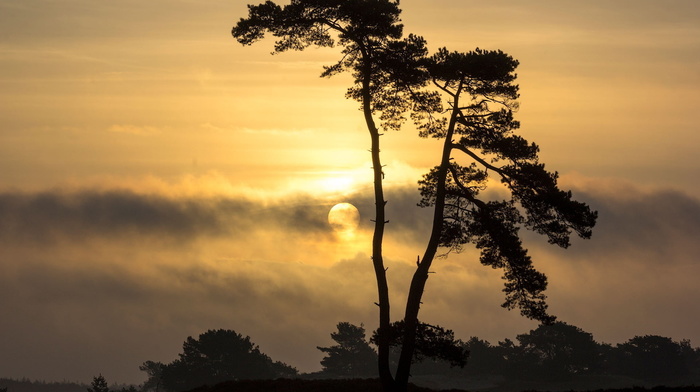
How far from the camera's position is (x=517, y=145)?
3512 centimetres

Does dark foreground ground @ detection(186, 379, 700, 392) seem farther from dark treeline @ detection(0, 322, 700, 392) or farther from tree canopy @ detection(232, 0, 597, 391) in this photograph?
dark treeline @ detection(0, 322, 700, 392)

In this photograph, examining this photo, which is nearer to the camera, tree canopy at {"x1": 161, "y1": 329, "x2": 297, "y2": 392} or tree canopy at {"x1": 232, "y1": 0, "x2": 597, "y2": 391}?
tree canopy at {"x1": 232, "y1": 0, "x2": 597, "y2": 391}

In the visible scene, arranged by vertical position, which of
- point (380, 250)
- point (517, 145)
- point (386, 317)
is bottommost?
point (386, 317)

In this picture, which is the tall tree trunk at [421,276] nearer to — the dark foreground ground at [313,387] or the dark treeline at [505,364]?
the dark foreground ground at [313,387]

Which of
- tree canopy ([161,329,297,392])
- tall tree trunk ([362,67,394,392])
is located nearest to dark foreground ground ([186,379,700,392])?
tall tree trunk ([362,67,394,392])

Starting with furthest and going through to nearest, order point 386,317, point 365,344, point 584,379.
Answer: point 365,344, point 584,379, point 386,317

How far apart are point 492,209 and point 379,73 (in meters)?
7.70

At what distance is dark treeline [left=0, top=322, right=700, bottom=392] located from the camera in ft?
311

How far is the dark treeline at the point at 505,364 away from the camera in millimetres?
94812

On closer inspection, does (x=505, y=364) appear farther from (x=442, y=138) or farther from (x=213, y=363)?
(x=442, y=138)

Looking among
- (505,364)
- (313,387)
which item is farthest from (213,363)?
(313,387)

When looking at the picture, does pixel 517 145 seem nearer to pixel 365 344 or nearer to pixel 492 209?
pixel 492 209

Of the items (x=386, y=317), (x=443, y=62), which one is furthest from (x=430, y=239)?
(x=443, y=62)

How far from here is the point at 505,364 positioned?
4218 inches
